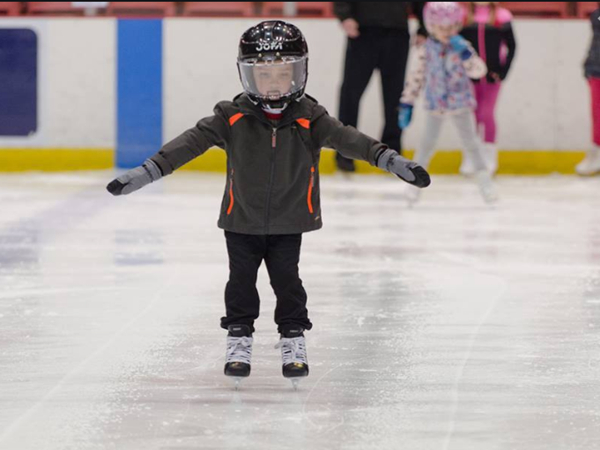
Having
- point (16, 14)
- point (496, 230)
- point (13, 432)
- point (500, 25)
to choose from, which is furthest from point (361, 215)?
point (13, 432)

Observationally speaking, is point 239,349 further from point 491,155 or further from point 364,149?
point 491,155

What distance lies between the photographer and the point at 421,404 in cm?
283

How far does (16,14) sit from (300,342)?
6.62 meters

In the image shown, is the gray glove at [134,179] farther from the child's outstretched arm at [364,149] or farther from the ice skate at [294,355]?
the ice skate at [294,355]

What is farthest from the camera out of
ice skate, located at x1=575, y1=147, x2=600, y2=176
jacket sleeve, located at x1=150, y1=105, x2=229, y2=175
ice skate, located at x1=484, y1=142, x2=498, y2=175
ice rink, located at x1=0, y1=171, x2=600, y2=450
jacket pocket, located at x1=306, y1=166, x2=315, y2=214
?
ice skate, located at x1=575, y1=147, x2=600, y2=176

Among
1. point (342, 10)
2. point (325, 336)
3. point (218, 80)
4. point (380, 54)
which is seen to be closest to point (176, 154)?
point (325, 336)

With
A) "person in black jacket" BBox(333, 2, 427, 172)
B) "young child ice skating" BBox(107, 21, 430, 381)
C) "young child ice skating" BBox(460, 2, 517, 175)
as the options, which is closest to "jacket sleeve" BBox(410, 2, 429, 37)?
"person in black jacket" BBox(333, 2, 427, 172)

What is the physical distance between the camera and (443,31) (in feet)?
22.3

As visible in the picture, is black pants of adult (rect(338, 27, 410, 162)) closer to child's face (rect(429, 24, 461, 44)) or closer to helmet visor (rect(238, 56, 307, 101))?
child's face (rect(429, 24, 461, 44))

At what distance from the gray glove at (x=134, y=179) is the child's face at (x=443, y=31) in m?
4.10

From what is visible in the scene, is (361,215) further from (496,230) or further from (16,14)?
(16,14)

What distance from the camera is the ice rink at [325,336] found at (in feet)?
8.61

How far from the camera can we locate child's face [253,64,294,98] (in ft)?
9.77

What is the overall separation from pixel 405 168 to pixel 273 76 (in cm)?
39
